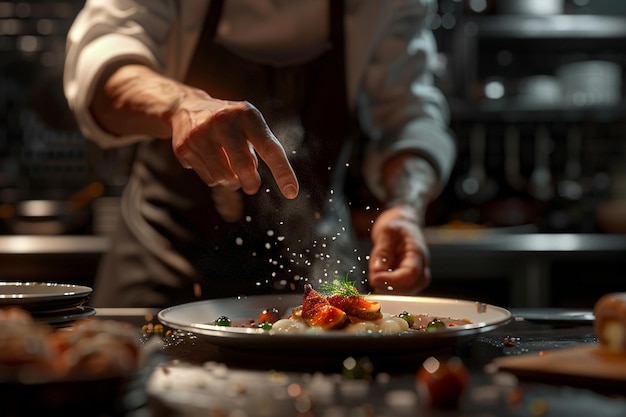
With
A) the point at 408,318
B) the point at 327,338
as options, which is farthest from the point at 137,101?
the point at 327,338

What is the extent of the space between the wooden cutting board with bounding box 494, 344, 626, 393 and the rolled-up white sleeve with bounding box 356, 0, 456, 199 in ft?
4.11

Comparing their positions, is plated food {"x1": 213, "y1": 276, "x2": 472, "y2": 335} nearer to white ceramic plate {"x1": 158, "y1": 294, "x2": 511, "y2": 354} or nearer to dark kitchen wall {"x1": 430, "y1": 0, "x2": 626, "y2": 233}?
white ceramic plate {"x1": 158, "y1": 294, "x2": 511, "y2": 354}

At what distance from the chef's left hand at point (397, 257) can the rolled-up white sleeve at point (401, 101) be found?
1.00ft

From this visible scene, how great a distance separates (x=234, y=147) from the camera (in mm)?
1199

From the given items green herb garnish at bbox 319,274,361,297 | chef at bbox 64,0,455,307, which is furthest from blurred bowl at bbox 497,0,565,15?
green herb garnish at bbox 319,274,361,297

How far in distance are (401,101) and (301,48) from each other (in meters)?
0.32

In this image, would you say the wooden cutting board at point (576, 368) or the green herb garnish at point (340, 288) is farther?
the green herb garnish at point (340, 288)

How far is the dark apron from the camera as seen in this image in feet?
6.19

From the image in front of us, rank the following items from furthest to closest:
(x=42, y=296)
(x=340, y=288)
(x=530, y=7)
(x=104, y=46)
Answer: (x=530, y=7) < (x=104, y=46) < (x=340, y=288) < (x=42, y=296)

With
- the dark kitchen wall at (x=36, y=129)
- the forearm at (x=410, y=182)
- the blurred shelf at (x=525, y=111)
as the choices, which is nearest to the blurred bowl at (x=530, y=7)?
the blurred shelf at (x=525, y=111)

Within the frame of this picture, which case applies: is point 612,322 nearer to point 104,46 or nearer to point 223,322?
point 223,322

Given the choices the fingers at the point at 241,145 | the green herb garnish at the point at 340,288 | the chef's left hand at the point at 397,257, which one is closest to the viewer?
the fingers at the point at 241,145

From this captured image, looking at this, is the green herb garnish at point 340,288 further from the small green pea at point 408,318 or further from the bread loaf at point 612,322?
the bread loaf at point 612,322

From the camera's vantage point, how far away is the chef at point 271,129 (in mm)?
1775
